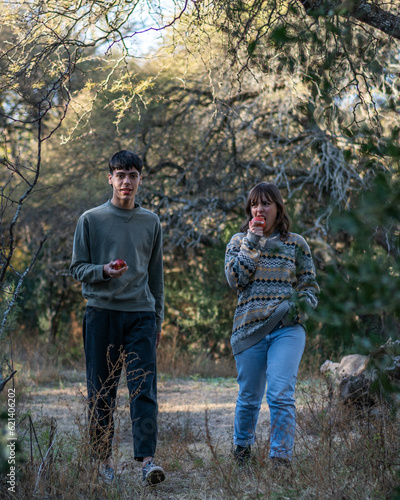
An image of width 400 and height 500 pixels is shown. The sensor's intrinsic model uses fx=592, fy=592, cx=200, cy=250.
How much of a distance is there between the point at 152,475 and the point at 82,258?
1.35 m

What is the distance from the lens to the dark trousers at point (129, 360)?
3.51 metres

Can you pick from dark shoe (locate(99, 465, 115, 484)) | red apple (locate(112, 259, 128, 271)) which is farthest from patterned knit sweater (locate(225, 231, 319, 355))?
dark shoe (locate(99, 465, 115, 484))

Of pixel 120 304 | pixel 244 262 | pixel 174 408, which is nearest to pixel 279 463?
pixel 244 262

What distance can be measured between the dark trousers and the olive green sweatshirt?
77 millimetres

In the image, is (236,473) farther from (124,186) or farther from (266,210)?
(124,186)

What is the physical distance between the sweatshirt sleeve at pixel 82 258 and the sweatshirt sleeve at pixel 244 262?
79 centimetres

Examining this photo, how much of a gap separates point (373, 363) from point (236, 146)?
7637 mm

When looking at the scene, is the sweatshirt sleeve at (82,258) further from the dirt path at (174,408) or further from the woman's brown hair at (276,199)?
the woman's brown hair at (276,199)

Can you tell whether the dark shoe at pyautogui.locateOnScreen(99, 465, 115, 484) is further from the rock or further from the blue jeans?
the rock

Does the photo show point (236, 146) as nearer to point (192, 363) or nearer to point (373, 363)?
point (192, 363)

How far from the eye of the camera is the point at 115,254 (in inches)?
146

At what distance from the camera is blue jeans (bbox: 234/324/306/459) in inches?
132

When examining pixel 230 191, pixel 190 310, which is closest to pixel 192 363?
pixel 190 310

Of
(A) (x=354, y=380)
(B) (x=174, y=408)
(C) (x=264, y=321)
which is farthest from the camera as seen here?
(B) (x=174, y=408)
